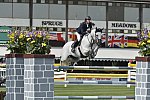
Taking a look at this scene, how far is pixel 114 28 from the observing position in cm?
4747

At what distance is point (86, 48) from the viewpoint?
27.8m

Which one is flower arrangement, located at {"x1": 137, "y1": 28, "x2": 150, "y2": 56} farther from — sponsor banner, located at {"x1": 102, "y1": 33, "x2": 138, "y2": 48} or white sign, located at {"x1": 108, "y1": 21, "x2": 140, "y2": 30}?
white sign, located at {"x1": 108, "y1": 21, "x2": 140, "y2": 30}

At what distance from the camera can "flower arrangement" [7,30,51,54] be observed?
973 centimetres

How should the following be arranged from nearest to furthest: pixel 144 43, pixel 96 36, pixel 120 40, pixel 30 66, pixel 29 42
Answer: pixel 30 66
pixel 144 43
pixel 29 42
pixel 96 36
pixel 120 40

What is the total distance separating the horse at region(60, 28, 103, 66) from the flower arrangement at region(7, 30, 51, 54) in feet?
53.9

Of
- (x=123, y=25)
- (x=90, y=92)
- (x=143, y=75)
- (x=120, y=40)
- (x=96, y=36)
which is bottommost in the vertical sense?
(x=90, y=92)

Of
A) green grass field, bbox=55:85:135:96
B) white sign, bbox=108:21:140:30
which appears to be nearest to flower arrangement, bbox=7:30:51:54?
green grass field, bbox=55:85:135:96

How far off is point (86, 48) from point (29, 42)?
17833 mm

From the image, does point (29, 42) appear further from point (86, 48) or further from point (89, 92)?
point (86, 48)

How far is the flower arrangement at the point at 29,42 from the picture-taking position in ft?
31.9

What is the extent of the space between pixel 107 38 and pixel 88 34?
2028 centimetres

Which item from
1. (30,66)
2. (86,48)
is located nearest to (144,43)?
(30,66)

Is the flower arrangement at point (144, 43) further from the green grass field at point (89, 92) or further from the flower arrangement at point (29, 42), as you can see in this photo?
the green grass field at point (89, 92)

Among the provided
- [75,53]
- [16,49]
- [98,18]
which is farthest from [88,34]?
[98,18]
